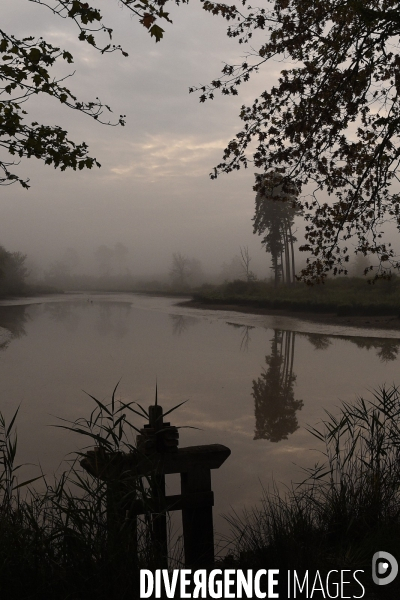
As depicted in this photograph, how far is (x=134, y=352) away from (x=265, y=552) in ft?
44.2

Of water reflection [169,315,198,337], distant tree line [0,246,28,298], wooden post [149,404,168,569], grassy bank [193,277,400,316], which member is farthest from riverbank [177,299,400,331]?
distant tree line [0,246,28,298]

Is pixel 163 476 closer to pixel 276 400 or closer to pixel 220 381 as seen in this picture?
pixel 276 400

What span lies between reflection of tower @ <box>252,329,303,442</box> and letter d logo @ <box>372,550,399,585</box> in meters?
4.17

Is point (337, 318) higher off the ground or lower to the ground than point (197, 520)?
higher

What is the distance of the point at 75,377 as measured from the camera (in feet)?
41.2

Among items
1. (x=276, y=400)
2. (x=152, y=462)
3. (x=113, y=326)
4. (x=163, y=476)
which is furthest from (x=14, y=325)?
(x=152, y=462)

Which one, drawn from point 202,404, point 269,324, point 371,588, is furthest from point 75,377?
point 269,324

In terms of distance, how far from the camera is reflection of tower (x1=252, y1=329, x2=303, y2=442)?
8.32 meters

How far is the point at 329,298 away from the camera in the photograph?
31531mm

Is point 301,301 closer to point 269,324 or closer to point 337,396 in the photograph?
point 269,324

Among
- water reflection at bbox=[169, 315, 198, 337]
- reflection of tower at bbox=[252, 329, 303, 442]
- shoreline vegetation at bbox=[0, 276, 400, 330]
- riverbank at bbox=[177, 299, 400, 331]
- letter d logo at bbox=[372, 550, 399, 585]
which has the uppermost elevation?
shoreline vegetation at bbox=[0, 276, 400, 330]

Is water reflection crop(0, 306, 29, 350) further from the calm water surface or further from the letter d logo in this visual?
the letter d logo

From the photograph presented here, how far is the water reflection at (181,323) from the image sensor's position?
927 inches

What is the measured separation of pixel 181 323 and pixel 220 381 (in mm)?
15501
